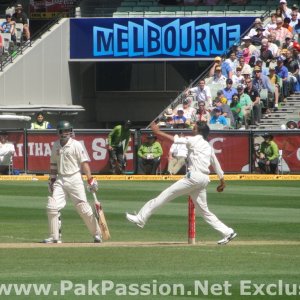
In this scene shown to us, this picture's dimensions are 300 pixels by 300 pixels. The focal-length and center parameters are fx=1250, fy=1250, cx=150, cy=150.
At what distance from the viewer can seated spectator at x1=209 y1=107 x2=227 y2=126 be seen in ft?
123

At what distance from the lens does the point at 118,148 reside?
121 ft

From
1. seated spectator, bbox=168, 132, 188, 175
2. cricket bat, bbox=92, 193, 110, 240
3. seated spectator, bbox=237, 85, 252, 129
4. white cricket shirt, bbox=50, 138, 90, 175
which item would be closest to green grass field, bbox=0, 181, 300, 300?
cricket bat, bbox=92, 193, 110, 240

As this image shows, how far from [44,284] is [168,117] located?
2576 centimetres

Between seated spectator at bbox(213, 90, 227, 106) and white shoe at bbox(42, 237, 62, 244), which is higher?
seated spectator at bbox(213, 90, 227, 106)

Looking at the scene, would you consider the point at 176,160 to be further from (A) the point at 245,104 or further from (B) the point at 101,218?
(B) the point at 101,218

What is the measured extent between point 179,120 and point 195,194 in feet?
67.1

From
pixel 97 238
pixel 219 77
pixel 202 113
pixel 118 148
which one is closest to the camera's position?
pixel 97 238

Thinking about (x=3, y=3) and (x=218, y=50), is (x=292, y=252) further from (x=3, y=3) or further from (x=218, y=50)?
(x=3, y=3)

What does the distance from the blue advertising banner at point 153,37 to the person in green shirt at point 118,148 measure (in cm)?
895

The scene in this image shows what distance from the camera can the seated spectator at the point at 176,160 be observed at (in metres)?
35.7

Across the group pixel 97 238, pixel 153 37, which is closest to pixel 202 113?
pixel 153 37

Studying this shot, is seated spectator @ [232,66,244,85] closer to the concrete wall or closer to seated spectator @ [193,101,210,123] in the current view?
seated spectator @ [193,101,210,123]

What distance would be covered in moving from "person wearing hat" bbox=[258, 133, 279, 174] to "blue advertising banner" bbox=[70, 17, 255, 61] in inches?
366

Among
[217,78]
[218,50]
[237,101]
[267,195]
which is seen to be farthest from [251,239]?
[218,50]
